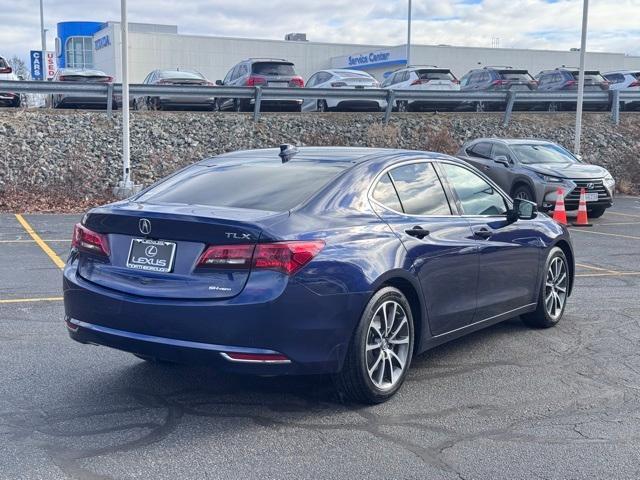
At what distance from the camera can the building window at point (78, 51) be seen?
229ft

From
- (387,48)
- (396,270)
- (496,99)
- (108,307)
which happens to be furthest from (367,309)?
(387,48)

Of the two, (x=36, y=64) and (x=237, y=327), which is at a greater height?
(x=36, y=64)

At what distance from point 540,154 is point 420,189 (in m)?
12.5

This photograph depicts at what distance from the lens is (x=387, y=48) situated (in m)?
57.7

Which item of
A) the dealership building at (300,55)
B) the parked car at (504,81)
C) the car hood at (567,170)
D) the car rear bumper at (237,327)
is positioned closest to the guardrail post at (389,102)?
the parked car at (504,81)

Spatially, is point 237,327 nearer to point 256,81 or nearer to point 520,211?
point 520,211

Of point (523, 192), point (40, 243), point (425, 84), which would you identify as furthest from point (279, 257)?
point (425, 84)

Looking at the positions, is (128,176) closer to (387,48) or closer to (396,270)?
(396,270)

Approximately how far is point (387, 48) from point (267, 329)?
182 ft

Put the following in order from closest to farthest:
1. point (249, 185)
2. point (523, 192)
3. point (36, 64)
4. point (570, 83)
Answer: point (249, 185) < point (523, 192) < point (570, 83) < point (36, 64)

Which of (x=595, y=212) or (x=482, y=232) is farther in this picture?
(x=595, y=212)

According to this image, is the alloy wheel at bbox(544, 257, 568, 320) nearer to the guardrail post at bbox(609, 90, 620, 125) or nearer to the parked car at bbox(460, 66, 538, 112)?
the parked car at bbox(460, 66, 538, 112)

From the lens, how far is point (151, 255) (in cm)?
475

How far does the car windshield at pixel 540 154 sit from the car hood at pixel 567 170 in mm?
313
